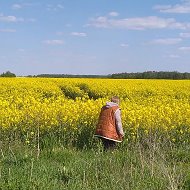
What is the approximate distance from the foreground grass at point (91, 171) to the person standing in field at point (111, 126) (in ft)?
1.92

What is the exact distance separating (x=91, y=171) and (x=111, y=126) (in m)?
2.73

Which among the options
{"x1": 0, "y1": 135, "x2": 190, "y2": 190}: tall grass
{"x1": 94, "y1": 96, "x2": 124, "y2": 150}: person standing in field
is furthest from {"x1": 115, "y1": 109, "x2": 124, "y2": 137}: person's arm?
{"x1": 0, "y1": 135, "x2": 190, "y2": 190}: tall grass

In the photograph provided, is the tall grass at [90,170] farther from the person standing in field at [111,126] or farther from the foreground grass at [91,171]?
the person standing in field at [111,126]

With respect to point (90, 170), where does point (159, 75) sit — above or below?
above

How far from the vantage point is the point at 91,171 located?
282 inches

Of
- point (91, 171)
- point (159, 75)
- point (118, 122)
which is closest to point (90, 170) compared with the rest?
point (91, 171)

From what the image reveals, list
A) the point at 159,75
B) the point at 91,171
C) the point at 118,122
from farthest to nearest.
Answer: the point at 159,75 < the point at 118,122 < the point at 91,171

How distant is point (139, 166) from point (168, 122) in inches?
160

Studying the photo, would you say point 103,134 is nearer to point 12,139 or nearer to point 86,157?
point 86,157

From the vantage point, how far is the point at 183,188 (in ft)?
20.3

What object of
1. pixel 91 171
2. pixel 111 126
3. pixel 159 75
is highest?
pixel 159 75

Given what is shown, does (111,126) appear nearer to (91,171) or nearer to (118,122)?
(118,122)

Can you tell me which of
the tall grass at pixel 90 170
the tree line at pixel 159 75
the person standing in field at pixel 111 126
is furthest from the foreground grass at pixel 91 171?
the tree line at pixel 159 75

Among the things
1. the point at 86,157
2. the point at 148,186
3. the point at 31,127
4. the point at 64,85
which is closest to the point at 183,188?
the point at 148,186
